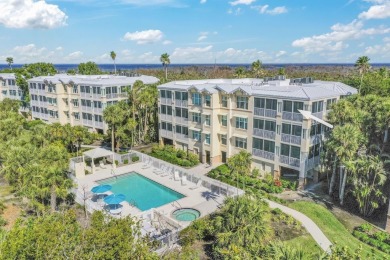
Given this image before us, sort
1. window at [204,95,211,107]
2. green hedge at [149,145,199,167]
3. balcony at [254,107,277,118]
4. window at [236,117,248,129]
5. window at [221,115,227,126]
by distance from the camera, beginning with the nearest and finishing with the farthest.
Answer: balcony at [254,107,277,118], window at [236,117,248,129], window at [221,115,227,126], window at [204,95,211,107], green hedge at [149,145,199,167]

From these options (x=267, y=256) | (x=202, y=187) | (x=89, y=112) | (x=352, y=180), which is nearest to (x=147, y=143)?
(x=89, y=112)

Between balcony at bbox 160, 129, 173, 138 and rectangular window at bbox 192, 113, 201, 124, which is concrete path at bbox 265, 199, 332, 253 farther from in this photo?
balcony at bbox 160, 129, 173, 138

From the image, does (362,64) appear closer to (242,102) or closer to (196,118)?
(242,102)

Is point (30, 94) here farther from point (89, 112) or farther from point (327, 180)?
point (327, 180)

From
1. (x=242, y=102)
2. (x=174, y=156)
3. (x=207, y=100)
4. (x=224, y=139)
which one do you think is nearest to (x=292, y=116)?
(x=242, y=102)

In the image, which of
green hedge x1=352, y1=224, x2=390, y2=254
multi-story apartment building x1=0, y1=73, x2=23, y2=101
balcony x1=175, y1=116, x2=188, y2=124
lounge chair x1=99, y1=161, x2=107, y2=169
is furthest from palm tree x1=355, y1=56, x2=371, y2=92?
multi-story apartment building x1=0, y1=73, x2=23, y2=101
